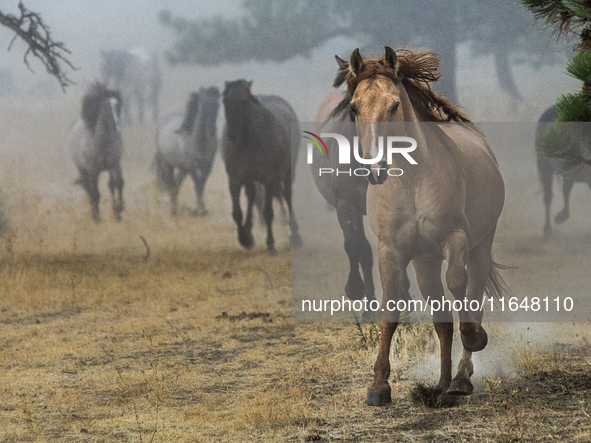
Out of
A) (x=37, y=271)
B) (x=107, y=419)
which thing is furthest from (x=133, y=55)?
(x=107, y=419)

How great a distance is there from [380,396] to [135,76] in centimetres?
1588

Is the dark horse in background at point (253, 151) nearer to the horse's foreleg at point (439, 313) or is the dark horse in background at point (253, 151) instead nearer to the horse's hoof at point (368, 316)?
the horse's hoof at point (368, 316)

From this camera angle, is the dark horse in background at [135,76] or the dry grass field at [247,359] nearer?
the dry grass field at [247,359]

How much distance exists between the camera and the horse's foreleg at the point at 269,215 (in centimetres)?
1105

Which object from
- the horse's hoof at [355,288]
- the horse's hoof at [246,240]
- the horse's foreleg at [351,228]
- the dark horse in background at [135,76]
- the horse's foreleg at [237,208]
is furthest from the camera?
the dark horse in background at [135,76]

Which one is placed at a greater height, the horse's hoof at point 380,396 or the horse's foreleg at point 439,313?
the horse's foreleg at point 439,313

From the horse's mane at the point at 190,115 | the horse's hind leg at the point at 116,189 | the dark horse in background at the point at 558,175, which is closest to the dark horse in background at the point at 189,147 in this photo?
the horse's mane at the point at 190,115

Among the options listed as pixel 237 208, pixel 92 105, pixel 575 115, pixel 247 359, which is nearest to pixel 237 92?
pixel 237 208

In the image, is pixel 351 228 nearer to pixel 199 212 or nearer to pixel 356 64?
pixel 356 64

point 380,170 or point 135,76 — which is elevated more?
point 135,76

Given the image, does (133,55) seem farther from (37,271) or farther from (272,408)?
(272,408)

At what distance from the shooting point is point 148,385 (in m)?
5.07

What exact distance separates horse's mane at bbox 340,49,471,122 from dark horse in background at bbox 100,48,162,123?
45.6ft

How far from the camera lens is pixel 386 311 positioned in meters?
3.97
